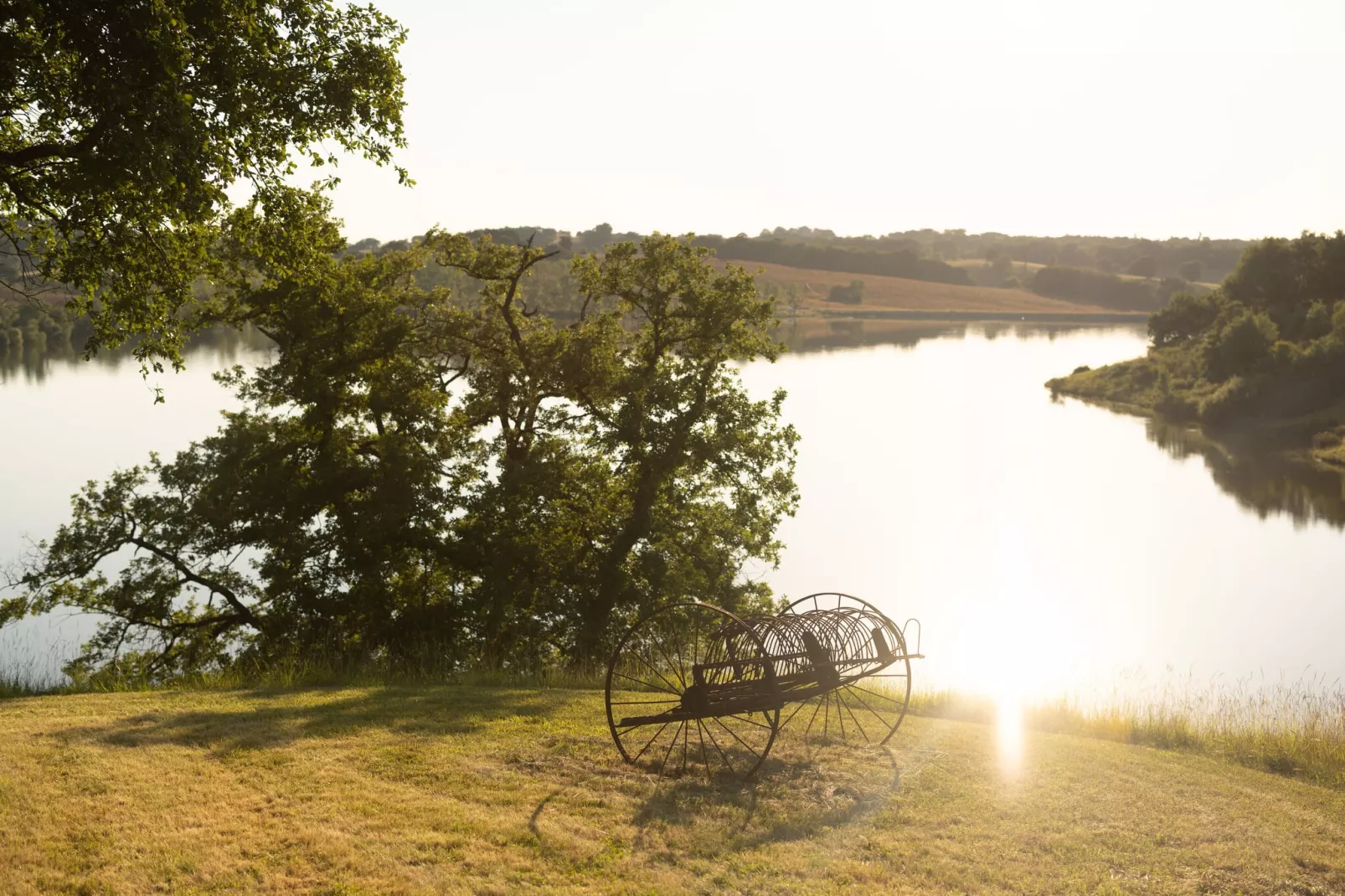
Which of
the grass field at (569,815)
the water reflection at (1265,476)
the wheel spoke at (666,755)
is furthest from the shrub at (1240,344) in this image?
the wheel spoke at (666,755)

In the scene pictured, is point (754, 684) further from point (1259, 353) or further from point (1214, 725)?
point (1259, 353)

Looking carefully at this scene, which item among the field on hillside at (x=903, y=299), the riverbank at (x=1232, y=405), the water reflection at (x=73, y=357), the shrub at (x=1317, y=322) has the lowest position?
the riverbank at (x=1232, y=405)

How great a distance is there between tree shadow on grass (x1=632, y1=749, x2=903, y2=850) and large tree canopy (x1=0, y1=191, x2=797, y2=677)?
9.03m

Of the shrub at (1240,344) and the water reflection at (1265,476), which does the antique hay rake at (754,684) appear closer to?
the water reflection at (1265,476)

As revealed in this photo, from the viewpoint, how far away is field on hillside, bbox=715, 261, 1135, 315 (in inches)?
7180

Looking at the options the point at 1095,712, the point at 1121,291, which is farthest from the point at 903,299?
the point at 1095,712

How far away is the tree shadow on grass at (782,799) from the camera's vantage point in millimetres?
8375

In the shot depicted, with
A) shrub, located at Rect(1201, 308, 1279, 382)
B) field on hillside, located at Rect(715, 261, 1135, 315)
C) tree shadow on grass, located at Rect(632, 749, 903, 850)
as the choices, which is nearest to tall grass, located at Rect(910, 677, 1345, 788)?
tree shadow on grass, located at Rect(632, 749, 903, 850)

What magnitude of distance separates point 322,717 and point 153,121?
624 centimetres

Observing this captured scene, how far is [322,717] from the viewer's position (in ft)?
36.9

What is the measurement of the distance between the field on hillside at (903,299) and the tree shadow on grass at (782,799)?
560 feet

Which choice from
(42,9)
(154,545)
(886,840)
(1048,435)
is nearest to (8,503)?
(154,545)

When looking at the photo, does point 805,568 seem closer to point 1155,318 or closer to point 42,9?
point 42,9

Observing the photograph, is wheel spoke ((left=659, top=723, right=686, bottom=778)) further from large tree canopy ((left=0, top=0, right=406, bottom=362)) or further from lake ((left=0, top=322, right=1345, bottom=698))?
lake ((left=0, top=322, right=1345, bottom=698))
